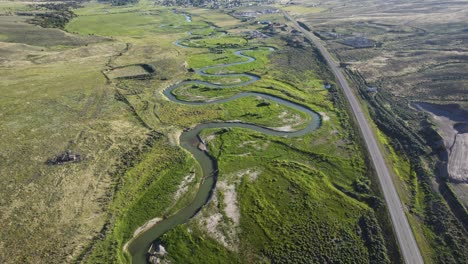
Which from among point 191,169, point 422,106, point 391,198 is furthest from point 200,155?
point 422,106

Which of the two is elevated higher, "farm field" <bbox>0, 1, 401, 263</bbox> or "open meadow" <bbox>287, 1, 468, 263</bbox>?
"open meadow" <bbox>287, 1, 468, 263</bbox>

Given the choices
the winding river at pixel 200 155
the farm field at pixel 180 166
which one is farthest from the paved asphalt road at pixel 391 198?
the winding river at pixel 200 155

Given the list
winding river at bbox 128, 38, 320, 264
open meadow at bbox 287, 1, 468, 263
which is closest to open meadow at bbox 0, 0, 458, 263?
winding river at bbox 128, 38, 320, 264

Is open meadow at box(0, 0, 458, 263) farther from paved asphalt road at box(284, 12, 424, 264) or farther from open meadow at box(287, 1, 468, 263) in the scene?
paved asphalt road at box(284, 12, 424, 264)

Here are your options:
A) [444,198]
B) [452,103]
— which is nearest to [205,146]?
[444,198]

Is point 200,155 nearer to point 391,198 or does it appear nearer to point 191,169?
point 191,169

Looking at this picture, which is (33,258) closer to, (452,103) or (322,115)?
(322,115)

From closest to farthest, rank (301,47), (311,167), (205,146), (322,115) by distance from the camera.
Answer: (311,167) → (205,146) → (322,115) → (301,47)

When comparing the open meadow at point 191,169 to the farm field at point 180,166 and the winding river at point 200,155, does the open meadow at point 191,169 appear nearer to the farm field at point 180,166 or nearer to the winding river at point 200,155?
the farm field at point 180,166
